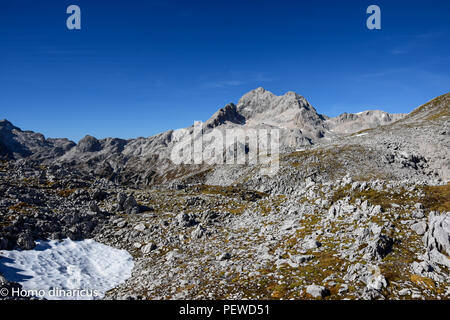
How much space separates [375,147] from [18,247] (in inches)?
3869

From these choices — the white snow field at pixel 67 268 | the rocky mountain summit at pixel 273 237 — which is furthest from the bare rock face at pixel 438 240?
the white snow field at pixel 67 268

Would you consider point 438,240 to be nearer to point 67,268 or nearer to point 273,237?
point 273,237

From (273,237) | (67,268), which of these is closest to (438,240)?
(273,237)

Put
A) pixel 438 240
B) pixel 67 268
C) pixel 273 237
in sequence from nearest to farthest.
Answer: pixel 438 240 < pixel 67 268 < pixel 273 237

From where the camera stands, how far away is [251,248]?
83.2ft

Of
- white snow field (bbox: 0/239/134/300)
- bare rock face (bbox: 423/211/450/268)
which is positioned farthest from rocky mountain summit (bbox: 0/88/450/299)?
white snow field (bbox: 0/239/134/300)

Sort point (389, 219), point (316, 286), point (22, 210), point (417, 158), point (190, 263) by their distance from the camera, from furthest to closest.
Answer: point (417, 158) → point (22, 210) → point (190, 263) → point (389, 219) → point (316, 286)

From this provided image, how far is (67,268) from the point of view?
84.2 feet

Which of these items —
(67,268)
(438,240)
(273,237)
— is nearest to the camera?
(438,240)

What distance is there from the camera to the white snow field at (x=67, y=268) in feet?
70.6

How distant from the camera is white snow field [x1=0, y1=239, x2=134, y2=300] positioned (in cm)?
2153
